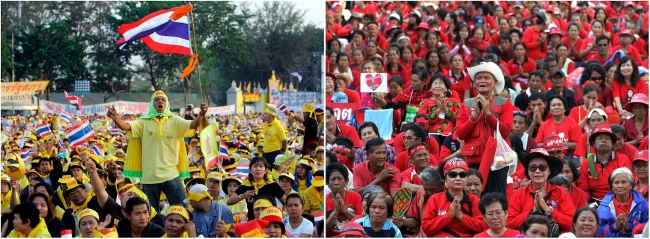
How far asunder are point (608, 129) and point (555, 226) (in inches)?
76.1

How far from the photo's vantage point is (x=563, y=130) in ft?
32.3

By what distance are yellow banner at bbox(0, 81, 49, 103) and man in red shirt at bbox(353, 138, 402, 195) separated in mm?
6932

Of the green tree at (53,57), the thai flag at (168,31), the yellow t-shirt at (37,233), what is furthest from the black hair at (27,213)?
the green tree at (53,57)

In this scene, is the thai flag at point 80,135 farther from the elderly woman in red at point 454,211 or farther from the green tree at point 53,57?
the green tree at point 53,57

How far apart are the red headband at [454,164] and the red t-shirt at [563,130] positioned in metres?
2.44

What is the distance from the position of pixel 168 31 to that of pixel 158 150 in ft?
3.58

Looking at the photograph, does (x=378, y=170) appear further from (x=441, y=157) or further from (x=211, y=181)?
(x=211, y=181)

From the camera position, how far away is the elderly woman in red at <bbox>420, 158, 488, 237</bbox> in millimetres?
7203

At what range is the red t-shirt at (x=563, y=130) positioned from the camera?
9.79 metres

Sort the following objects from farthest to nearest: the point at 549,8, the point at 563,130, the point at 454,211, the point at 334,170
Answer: the point at 549,8, the point at 563,130, the point at 334,170, the point at 454,211

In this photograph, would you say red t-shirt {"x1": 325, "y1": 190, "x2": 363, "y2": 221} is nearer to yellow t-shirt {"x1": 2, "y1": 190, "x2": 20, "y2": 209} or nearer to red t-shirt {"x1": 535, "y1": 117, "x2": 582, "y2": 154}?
red t-shirt {"x1": 535, "y1": 117, "x2": 582, "y2": 154}

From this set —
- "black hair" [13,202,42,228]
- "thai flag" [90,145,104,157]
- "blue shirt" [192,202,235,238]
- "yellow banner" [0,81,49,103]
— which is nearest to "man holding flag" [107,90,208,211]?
"blue shirt" [192,202,235,238]

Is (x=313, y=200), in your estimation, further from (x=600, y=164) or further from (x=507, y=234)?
(x=600, y=164)

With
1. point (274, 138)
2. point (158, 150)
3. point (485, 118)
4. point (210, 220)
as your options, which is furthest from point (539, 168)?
point (274, 138)
